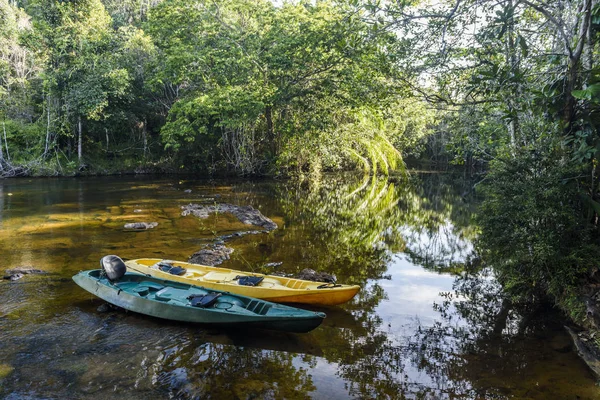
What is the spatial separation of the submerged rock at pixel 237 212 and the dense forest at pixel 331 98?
4917 millimetres

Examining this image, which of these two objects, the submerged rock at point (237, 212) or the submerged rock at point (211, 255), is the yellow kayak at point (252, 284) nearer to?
the submerged rock at point (211, 255)

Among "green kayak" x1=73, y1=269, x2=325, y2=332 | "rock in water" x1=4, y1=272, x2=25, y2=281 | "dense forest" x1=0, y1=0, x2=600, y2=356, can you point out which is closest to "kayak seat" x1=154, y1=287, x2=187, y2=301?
"green kayak" x1=73, y1=269, x2=325, y2=332

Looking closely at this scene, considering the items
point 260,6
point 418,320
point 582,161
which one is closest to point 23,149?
point 260,6

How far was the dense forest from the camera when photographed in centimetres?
632

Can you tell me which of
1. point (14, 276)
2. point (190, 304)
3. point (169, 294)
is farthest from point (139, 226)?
point (190, 304)

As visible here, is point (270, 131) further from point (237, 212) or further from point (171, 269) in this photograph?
point (171, 269)

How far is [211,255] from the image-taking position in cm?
952

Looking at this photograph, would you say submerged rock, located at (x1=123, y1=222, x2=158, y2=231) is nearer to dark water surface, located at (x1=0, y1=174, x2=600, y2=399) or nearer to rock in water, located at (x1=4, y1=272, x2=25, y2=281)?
dark water surface, located at (x1=0, y1=174, x2=600, y2=399)

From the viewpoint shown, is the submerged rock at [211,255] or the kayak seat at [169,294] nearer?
the kayak seat at [169,294]

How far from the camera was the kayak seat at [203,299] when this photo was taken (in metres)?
6.13

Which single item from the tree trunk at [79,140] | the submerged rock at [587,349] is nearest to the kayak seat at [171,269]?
the submerged rock at [587,349]

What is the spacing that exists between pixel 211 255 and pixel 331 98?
13.4 metres

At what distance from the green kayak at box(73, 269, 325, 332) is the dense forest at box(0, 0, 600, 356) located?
3911 millimetres

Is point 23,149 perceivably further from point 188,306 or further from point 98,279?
point 188,306
